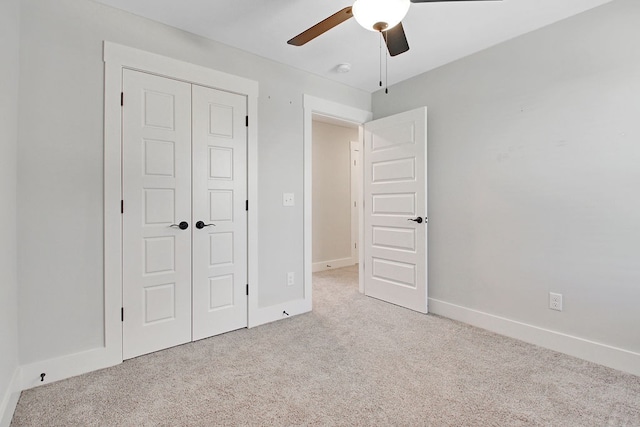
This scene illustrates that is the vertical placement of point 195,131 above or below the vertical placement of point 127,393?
above

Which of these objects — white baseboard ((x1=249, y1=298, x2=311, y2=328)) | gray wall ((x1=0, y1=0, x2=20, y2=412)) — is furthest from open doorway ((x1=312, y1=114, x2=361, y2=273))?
gray wall ((x1=0, y1=0, x2=20, y2=412))

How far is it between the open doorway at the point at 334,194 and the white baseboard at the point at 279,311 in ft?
6.38

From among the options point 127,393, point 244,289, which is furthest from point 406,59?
point 127,393

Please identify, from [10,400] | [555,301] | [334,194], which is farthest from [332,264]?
[10,400]

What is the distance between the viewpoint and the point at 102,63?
A: 2072 mm

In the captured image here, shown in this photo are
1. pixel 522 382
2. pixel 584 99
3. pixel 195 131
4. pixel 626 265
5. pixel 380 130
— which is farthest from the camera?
pixel 380 130

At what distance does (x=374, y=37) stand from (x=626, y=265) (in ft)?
8.04

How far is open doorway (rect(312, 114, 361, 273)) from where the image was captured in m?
5.16

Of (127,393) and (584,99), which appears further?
(584,99)

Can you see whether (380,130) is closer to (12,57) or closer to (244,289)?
(244,289)

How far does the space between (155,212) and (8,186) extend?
2.59 ft

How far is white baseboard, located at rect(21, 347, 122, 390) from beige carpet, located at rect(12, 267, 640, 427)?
61 millimetres

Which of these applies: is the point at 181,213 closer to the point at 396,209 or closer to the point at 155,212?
the point at 155,212

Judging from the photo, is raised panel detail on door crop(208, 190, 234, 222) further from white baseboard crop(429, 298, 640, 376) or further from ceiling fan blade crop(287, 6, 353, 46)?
white baseboard crop(429, 298, 640, 376)
